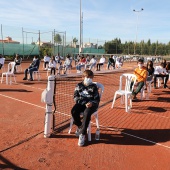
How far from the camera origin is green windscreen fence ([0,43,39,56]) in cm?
3105

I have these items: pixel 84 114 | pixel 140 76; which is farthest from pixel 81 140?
pixel 140 76

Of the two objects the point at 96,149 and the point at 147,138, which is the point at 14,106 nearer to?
the point at 96,149

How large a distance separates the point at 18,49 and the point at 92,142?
29.8 m

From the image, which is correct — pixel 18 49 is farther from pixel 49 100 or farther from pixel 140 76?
pixel 49 100

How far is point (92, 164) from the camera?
393cm

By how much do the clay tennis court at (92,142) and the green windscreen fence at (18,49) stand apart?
2556 cm

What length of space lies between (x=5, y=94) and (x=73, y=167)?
623cm

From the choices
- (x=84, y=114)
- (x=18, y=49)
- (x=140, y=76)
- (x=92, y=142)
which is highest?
(x=18, y=49)

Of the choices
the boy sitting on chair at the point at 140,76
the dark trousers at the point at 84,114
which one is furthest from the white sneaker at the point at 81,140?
the boy sitting on chair at the point at 140,76

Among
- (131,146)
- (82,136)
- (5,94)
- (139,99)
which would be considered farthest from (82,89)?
(5,94)

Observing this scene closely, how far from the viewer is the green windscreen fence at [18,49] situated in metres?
31.0

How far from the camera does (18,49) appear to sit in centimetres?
3222

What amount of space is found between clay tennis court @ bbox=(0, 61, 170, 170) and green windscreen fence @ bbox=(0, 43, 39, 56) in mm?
25563

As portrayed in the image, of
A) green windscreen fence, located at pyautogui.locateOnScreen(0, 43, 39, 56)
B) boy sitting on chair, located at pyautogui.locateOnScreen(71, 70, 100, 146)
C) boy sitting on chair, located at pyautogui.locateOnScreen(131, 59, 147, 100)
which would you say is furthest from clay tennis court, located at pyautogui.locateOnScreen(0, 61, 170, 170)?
green windscreen fence, located at pyautogui.locateOnScreen(0, 43, 39, 56)
